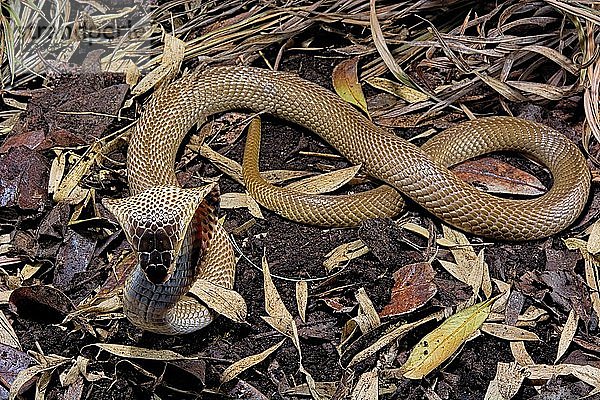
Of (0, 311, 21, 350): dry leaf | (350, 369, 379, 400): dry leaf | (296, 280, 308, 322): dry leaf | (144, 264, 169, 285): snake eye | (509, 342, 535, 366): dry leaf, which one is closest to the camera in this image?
(144, 264, 169, 285): snake eye

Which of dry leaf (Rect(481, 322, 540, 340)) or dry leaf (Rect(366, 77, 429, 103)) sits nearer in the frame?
dry leaf (Rect(481, 322, 540, 340))

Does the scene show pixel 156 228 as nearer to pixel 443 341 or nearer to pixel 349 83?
pixel 443 341

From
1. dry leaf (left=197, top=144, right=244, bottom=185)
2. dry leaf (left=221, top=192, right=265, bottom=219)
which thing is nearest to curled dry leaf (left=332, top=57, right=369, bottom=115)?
dry leaf (left=197, top=144, right=244, bottom=185)

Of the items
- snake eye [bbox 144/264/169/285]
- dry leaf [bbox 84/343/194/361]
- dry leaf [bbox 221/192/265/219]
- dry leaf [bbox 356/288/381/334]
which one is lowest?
dry leaf [bbox 84/343/194/361]

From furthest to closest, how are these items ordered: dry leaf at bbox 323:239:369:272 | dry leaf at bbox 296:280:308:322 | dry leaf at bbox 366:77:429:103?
dry leaf at bbox 366:77:429:103 < dry leaf at bbox 323:239:369:272 < dry leaf at bbox 296:280:308:322

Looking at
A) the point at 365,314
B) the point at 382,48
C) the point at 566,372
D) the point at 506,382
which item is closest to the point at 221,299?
the point at 365,314

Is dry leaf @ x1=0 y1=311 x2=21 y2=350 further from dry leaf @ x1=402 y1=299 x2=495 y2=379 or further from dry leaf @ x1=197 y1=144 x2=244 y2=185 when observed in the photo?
dry leaf @ x1=402 y1=299 x2=495 y2=379

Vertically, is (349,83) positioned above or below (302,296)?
above
